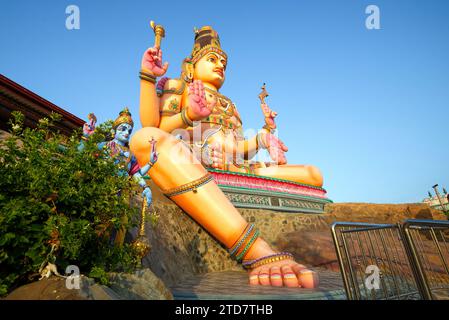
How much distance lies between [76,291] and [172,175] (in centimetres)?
242

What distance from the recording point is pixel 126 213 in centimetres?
180

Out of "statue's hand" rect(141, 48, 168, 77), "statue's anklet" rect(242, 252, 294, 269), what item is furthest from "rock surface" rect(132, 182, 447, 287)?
"statue's hand" rect(141, 48, 168, 77)

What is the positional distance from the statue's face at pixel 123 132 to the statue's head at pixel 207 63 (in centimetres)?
300

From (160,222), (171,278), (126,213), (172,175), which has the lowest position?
(171,278)

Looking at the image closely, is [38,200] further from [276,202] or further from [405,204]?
[405,204]

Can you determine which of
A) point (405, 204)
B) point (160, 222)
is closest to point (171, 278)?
point (160, 222)

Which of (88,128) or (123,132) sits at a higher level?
(123,132)

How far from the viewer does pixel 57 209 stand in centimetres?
161

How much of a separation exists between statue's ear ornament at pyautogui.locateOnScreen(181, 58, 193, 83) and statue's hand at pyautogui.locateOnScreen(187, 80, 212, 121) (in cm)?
163

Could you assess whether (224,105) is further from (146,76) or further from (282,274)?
(282,274)

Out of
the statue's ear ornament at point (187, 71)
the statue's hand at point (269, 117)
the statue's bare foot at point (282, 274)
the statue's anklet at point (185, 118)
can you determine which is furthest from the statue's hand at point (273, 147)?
the statue's bare foot at point (282, 274)

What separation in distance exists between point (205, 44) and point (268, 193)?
12.1 ft

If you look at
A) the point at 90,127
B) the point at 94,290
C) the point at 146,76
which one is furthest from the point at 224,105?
the point at 94,290

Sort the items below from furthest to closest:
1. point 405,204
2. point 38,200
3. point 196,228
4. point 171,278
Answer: point 405,204 → point 196,228 → point 171,278 → point 38,200
